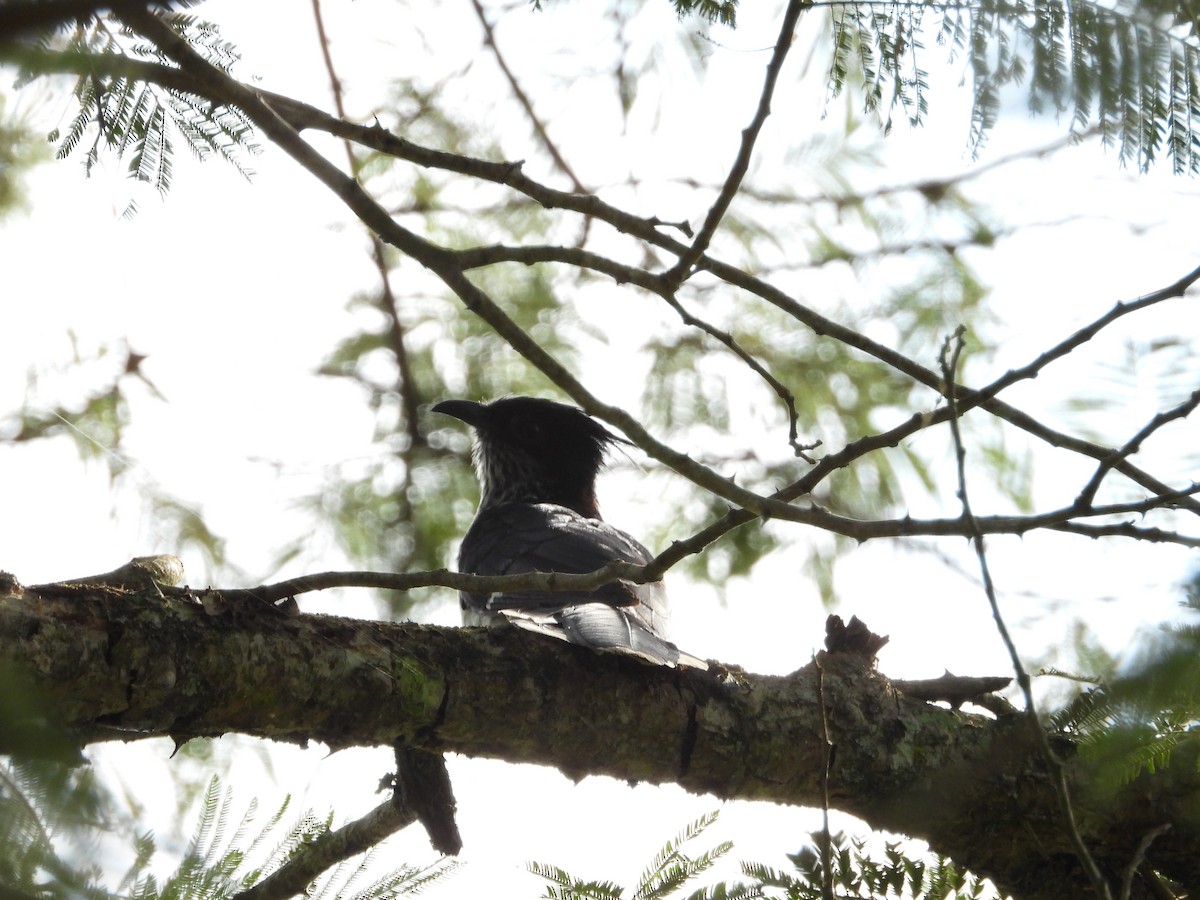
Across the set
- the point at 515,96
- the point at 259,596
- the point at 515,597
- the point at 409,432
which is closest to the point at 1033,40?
the point at 259,596

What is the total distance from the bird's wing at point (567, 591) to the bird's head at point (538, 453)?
652 mm

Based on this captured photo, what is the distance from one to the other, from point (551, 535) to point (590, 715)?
1829 millimetres

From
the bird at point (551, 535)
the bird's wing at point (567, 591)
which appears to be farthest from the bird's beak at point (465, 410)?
the bird's wing at point (567, 591)

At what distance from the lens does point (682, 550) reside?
281 cm

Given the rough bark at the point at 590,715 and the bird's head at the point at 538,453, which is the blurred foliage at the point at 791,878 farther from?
the bird's head at the point at 538,453

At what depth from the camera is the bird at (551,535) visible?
372cm

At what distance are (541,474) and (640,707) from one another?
3532mm

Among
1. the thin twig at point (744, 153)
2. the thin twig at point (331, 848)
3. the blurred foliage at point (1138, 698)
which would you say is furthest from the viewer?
the thin twig at point (331, 848)

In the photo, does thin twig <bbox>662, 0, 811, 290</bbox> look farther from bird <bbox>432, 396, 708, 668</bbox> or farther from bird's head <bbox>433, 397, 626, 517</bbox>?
bird's head <bbox>433, 397, 626, 517</bbox>

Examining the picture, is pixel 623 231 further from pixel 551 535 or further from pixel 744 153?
pixel 551 535

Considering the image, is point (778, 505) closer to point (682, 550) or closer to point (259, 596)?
point (682, 550)

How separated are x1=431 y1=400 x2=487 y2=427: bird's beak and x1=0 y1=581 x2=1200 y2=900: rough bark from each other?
284cm

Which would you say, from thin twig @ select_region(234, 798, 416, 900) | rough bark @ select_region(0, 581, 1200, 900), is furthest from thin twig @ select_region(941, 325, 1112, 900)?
thin twig @ select_region(234, 798, 416, 900)

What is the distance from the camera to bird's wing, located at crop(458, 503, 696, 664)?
367 cm
